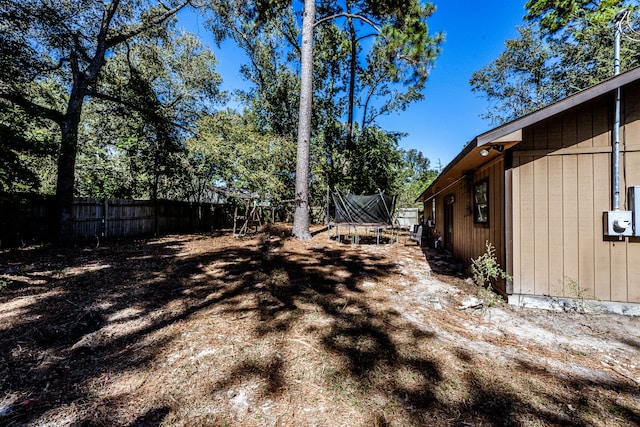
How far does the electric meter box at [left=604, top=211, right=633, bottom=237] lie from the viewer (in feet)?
10.8

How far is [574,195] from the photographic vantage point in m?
3.53

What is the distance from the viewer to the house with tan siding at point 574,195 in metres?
3.36

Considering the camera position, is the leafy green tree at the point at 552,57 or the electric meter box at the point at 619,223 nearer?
the electric meter box at the point at 619,223

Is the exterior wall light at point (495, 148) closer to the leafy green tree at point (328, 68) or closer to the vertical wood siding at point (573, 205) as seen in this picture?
the vertical wood siding at point (573, 205)

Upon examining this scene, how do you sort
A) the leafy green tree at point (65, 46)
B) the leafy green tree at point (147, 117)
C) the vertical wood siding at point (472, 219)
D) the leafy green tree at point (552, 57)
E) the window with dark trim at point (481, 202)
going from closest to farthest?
the vertical wood siding at point (472, 219), the window with dark trim at point (481, 202), the leafy green tree at point (65, 46), the leafy green tree at point (147, 117), the leafy green tree at point (552, 57)

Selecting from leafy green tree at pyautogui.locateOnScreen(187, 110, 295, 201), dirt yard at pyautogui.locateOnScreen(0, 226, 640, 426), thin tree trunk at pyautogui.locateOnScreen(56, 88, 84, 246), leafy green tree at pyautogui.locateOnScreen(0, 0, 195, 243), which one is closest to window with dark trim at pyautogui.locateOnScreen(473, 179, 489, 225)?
dirt yard at pyautogui.locateOnScreen(0, 226, 640, 426)

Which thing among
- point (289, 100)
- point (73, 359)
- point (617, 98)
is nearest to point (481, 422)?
point (73, 359)

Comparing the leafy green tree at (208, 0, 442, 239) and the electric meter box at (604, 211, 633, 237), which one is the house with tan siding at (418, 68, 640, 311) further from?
the leafy green tree at (208, 0, 442, 239)

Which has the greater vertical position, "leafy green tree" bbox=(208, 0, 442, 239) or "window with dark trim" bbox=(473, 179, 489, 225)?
"leafy green tree" bbox=(208, 0, 442, 239)

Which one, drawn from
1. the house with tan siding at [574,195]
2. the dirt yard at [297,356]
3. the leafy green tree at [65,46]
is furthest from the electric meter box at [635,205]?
the leafy green tree at [65,46]

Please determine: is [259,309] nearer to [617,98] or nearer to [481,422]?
[481,422]

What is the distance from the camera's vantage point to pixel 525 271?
3625 millimetres

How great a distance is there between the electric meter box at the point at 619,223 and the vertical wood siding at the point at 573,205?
113 millimetres

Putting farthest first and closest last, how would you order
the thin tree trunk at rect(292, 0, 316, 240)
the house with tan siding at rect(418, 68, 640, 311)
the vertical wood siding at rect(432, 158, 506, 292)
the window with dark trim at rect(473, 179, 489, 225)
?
1. the thin tree trunk at rect(292, 0, 316, 240)
2. the window with dark trim at rect(473, 179, 489, 225)
3. the vertical wood siding at rect(432, 158, 506, 292)
4. the house with tan siding at rect(418, 68, 640, 311)
